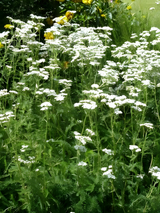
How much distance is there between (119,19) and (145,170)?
309cm

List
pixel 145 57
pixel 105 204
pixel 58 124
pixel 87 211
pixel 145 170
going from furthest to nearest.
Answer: pixel 145 57 < pixel 58 124 < pixel 145 170 < pixel 105 204 < pixel 87 211

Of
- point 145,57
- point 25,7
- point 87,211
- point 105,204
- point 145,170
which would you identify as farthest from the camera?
point 25,7

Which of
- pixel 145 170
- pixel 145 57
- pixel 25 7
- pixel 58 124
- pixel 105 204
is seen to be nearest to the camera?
pixel 105 204

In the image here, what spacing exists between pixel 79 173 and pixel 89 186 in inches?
3.9

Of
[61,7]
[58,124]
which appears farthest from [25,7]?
[58,124]

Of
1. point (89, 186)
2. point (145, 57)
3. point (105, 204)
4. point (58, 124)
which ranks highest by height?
point (145, 57)

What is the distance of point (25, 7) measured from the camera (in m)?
4.50

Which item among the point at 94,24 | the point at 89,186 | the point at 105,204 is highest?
the point at 94,24

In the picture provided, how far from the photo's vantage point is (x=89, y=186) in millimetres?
1717

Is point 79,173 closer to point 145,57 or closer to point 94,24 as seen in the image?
point 145,57

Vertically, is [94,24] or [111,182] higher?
[94,24]

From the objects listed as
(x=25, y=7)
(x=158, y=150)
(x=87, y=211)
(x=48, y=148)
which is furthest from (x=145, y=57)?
(x=25, y=7)

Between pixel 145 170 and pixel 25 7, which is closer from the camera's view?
pixel 145 170

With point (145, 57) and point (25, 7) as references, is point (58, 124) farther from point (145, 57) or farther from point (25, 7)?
point (25, 7)
